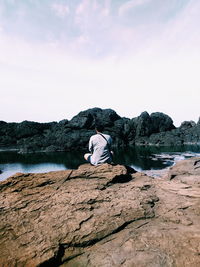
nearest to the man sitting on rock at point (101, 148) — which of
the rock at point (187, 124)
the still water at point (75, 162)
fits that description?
the still water at point (75, 162)

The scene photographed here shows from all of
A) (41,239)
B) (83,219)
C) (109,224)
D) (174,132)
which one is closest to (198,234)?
(109,224)

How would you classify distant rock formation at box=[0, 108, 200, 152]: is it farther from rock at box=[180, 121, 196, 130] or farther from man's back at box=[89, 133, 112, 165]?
man's back at box=[89, 133, 112, 165]

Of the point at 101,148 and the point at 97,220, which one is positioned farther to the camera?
the point at 101,148

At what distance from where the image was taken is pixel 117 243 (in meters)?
4.06

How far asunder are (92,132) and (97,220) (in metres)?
83.6

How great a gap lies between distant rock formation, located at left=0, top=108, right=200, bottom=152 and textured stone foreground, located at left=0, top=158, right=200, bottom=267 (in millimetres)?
77174

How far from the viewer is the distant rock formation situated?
84.8m

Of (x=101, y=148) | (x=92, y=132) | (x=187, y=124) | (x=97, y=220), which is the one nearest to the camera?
(x=97, y=220)

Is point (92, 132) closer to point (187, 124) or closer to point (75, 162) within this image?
point (75, 162)

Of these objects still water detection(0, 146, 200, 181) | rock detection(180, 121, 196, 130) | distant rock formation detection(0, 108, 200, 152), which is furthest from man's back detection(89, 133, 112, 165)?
rock detection(180, 121, 196, 130)

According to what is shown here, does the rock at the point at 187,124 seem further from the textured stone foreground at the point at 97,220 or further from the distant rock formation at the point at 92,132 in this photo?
the textured stone foreground at the point at 97,220

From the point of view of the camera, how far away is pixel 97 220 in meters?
4.62

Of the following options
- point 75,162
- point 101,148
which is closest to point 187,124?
point 75,162

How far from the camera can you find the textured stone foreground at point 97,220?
Answer: 3756mm
